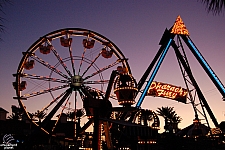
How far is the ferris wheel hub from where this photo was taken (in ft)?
93.0

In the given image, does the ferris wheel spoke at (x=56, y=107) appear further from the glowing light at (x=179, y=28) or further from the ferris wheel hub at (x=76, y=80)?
the glowing light at (x=179, y=28)

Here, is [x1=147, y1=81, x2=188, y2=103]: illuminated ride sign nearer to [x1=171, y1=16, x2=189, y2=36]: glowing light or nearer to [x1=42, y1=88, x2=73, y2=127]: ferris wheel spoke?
[x1=171, y1=16, x2=189, y2=36]: glowing light

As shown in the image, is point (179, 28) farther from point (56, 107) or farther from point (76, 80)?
point (56, 107)

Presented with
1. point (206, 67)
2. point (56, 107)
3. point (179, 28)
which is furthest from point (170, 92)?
point (56, 107)

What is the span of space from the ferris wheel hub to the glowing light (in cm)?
996

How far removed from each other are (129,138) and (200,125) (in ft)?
48.8

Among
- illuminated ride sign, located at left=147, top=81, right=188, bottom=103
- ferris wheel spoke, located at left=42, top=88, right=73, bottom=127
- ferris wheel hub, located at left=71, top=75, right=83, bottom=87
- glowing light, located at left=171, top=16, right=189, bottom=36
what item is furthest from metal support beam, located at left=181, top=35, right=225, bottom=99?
ferris wheel spoke, located at left=42, top=88, right=73, bottom=127

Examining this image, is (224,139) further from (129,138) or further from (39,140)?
(39,140)

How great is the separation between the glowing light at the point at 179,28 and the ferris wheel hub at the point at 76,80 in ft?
32.7

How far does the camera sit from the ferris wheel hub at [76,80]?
28344 millimetres

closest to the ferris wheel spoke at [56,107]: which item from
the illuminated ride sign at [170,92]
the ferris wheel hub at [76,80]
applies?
the ferris wheel hub at [76,80]

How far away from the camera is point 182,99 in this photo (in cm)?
2903

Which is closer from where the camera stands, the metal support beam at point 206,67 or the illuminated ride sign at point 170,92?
the metal support beam at point 206,67

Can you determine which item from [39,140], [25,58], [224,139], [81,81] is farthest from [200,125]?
[25,58]
